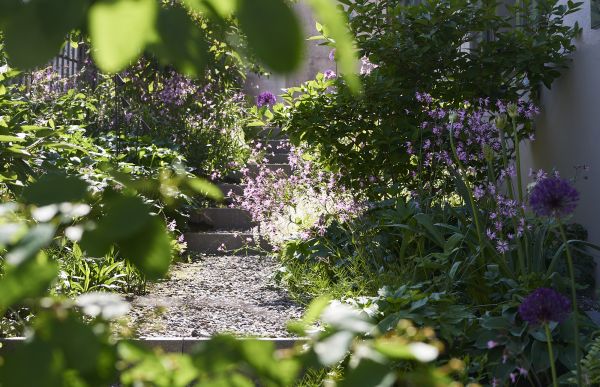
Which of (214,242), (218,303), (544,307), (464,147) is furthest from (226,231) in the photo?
(544,307)

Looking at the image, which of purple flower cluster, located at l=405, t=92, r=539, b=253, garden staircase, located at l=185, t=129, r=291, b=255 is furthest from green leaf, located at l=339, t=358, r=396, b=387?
garden staircase, located at l=185, t=129, r=291, b=255

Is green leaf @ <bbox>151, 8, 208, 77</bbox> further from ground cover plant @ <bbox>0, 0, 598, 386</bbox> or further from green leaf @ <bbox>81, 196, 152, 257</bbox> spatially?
green leaf @ <bbox>81, 196, 152, 257</bbox>

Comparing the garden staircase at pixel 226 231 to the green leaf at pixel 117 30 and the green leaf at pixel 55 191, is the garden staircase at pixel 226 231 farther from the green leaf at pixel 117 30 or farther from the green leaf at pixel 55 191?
the green leaf at pixel 117 30

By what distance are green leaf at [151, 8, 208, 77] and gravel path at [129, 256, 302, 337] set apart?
2.86m

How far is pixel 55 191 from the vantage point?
0.64m

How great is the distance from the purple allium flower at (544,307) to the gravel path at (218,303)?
197 cm

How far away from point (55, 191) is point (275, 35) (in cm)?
26

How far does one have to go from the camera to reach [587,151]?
439 centimetres

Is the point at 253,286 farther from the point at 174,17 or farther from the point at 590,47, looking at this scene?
the point at 174,17

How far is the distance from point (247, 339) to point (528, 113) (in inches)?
160

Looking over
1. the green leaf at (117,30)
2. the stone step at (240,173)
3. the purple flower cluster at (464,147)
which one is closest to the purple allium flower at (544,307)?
the green leaf at (117,30)

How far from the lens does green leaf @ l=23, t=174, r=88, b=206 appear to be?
0.63 meters

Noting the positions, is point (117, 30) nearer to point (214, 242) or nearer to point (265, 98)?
point (265, 98)

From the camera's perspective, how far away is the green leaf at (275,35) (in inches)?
18.9
